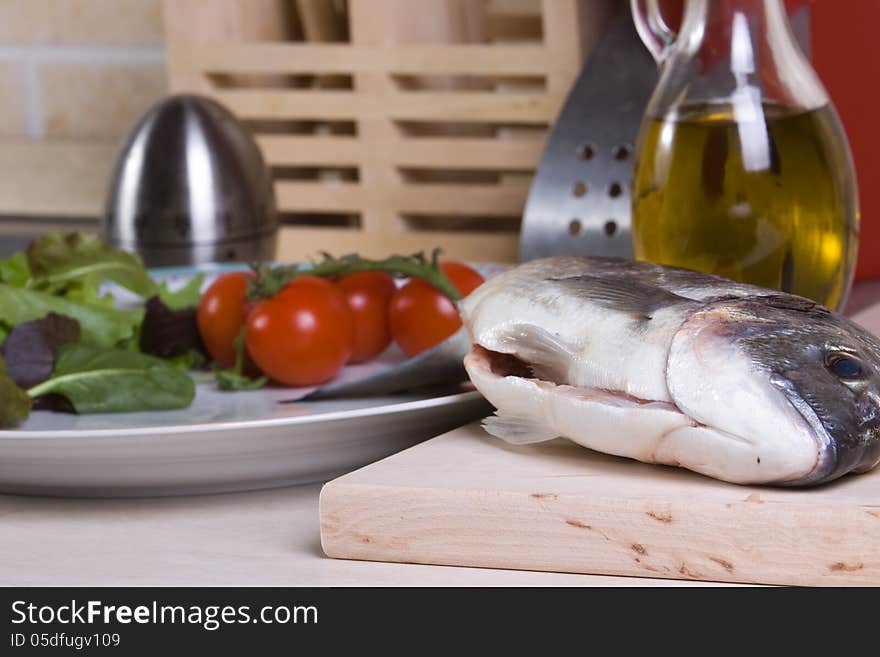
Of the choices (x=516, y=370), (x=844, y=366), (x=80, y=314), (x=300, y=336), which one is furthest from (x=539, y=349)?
(x=80, y=314)

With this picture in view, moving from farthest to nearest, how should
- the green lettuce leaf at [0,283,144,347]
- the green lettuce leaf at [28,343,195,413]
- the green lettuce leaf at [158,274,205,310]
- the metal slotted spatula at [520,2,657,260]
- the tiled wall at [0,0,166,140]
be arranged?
the tiled wall at [0,0,166,140] → the metal slotted spatula at [520,2,657,260] → the green lettuce leaf at [158,274,205,310] → the green lettuce leaf at [0,283,144,347] → the green lettuce leaf at [28,343,195,413]

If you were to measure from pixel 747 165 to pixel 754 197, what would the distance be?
0.02 meters

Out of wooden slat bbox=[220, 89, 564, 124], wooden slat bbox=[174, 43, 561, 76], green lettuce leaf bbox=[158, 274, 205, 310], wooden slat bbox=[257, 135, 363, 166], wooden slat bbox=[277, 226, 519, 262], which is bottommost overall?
A: wooden slat bbox=[277, 226, 519, 262]

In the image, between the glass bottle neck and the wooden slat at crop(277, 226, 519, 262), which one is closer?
the glass bottle neck

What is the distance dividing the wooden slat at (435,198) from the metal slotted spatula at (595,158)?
17cm

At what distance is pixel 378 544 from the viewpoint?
23.4 inches

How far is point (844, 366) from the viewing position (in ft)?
1.86

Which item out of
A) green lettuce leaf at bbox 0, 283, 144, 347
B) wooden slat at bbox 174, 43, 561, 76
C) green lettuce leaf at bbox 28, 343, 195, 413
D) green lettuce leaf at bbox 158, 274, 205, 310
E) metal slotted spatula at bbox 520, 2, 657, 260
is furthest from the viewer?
wooden slat at bbox 174, 43, 561, 76

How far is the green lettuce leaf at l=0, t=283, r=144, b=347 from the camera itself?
865 mm

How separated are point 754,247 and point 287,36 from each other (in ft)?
2.94

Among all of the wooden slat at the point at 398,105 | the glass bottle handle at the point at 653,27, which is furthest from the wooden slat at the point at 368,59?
the glass bottle handle at the point at 653,27

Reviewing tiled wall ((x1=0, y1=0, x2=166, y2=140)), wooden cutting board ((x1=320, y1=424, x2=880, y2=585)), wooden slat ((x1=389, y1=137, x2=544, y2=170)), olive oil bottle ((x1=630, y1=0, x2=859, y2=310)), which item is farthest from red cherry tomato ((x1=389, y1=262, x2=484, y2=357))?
tiled wall ((x1=0, y1=0, x2=166, y2=140))

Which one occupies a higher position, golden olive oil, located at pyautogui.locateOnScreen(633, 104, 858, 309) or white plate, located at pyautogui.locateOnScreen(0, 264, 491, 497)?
golden olive oil, located at pyautogui.locateOnScreen(633, 104, 858, 309)

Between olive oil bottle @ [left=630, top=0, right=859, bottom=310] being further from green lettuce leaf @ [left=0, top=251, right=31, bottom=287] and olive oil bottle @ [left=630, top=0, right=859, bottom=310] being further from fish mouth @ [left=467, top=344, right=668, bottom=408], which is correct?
green lettuce leaf @ [left=0, top=251, right=31, bottom=287]
